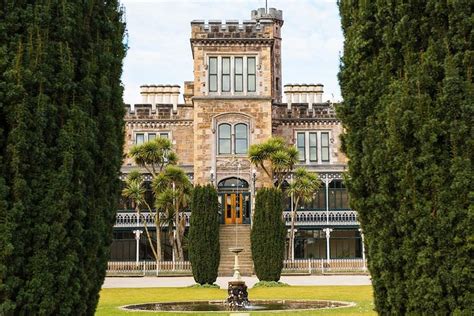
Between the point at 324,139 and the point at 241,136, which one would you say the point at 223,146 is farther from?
the point at 324,139

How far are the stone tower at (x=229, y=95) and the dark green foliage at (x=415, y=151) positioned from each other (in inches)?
1291

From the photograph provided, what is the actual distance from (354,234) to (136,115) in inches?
648

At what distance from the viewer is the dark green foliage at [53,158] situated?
22.9ft

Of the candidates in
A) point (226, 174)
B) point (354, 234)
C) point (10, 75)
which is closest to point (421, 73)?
point (10, 75)

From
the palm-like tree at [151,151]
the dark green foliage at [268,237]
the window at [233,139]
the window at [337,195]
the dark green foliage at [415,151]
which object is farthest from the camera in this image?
the window at [337,195]

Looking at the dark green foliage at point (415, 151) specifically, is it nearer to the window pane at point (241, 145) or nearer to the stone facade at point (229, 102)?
the stone facade at point (229, 102)

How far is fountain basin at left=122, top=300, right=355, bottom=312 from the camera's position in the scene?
55.5 feet

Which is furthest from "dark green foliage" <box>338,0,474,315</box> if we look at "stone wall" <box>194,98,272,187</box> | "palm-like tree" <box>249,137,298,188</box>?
"stone wall" <box>194,98,272,187</box>

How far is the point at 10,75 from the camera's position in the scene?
705 cm

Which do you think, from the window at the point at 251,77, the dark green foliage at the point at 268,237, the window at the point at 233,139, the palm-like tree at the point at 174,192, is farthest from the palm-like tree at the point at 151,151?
the dark green foliage at the point at 268,237

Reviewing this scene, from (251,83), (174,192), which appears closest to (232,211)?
(174,192)

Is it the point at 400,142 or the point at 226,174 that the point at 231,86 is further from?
the point at 400,142

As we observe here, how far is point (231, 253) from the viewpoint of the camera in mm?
37156

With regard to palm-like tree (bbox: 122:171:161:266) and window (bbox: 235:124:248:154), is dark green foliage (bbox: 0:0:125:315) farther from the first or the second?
window (bbox: 235:124:248:154)
